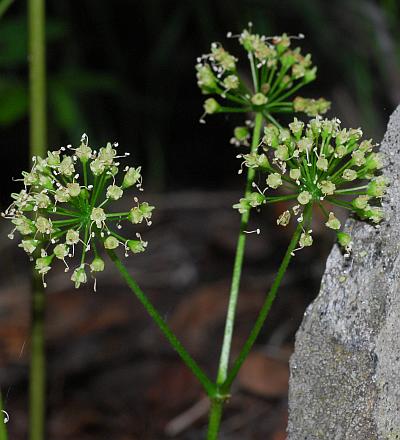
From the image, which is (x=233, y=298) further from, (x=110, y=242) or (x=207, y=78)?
(x=207, y=78)

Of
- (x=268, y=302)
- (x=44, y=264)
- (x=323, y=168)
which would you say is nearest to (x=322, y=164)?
(x=323, y=168)

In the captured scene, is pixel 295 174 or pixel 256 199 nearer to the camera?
pixel 295 174

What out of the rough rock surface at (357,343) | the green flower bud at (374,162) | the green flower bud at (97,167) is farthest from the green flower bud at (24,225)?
the green flower bud at (374,162)

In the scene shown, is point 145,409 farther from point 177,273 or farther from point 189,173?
point 189,173

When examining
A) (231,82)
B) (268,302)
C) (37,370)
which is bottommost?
(37,370)

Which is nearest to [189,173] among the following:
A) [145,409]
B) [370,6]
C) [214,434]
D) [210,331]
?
[370,6]

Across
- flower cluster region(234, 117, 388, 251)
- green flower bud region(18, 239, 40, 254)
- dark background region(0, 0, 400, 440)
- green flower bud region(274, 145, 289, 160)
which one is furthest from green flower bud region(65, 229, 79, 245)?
dark background region(0, 0, 400, 440)

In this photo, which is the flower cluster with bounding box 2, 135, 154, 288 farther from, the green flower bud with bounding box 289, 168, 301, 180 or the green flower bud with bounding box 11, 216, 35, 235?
the green flower bud with bounding box 289, 168, 301, 180
